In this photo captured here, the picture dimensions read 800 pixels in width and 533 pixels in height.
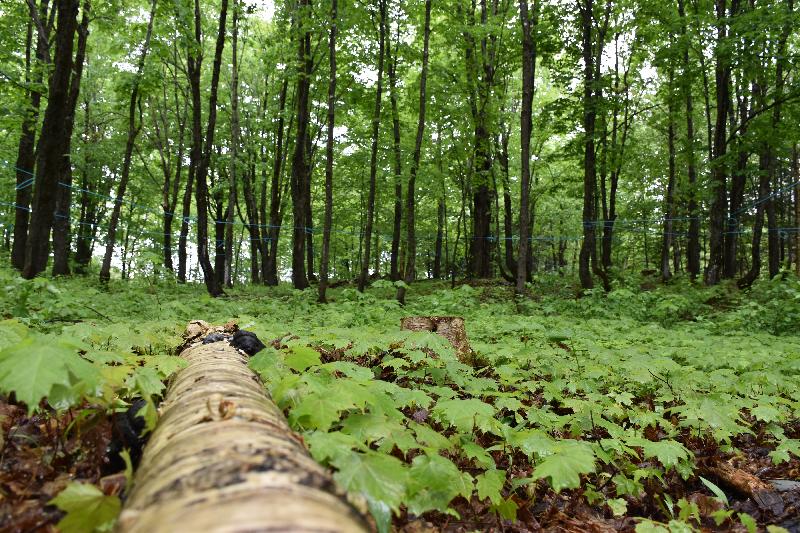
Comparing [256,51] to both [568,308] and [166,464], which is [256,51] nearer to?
[568,308]

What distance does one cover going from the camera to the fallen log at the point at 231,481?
0.94 m

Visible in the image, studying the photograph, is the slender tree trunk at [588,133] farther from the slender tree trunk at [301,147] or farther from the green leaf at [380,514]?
the green leaf at [380,514]

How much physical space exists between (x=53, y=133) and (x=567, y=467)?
1043 centimetres

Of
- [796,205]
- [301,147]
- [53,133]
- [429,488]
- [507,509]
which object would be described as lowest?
[507,509]

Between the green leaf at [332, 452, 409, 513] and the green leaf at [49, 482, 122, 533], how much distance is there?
0.67m

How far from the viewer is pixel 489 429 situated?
2.52m

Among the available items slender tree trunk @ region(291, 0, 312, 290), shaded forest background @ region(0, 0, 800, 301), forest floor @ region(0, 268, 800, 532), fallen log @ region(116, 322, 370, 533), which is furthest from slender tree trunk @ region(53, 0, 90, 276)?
fallen log @ region(116, 322, 370, 533)

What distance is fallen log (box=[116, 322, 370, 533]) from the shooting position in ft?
3.08

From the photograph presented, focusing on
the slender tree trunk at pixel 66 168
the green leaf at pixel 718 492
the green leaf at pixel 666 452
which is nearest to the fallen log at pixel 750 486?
the green leaf at pixel 718 492

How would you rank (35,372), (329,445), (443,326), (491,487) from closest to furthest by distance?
(35,372), (329,445), (491,487), (443,326)

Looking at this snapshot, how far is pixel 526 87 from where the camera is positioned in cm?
1084

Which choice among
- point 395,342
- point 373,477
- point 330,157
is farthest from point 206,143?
point 373,477

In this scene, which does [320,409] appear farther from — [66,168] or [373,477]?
[66,168]

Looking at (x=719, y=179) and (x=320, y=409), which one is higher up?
(x=719, y=179)
